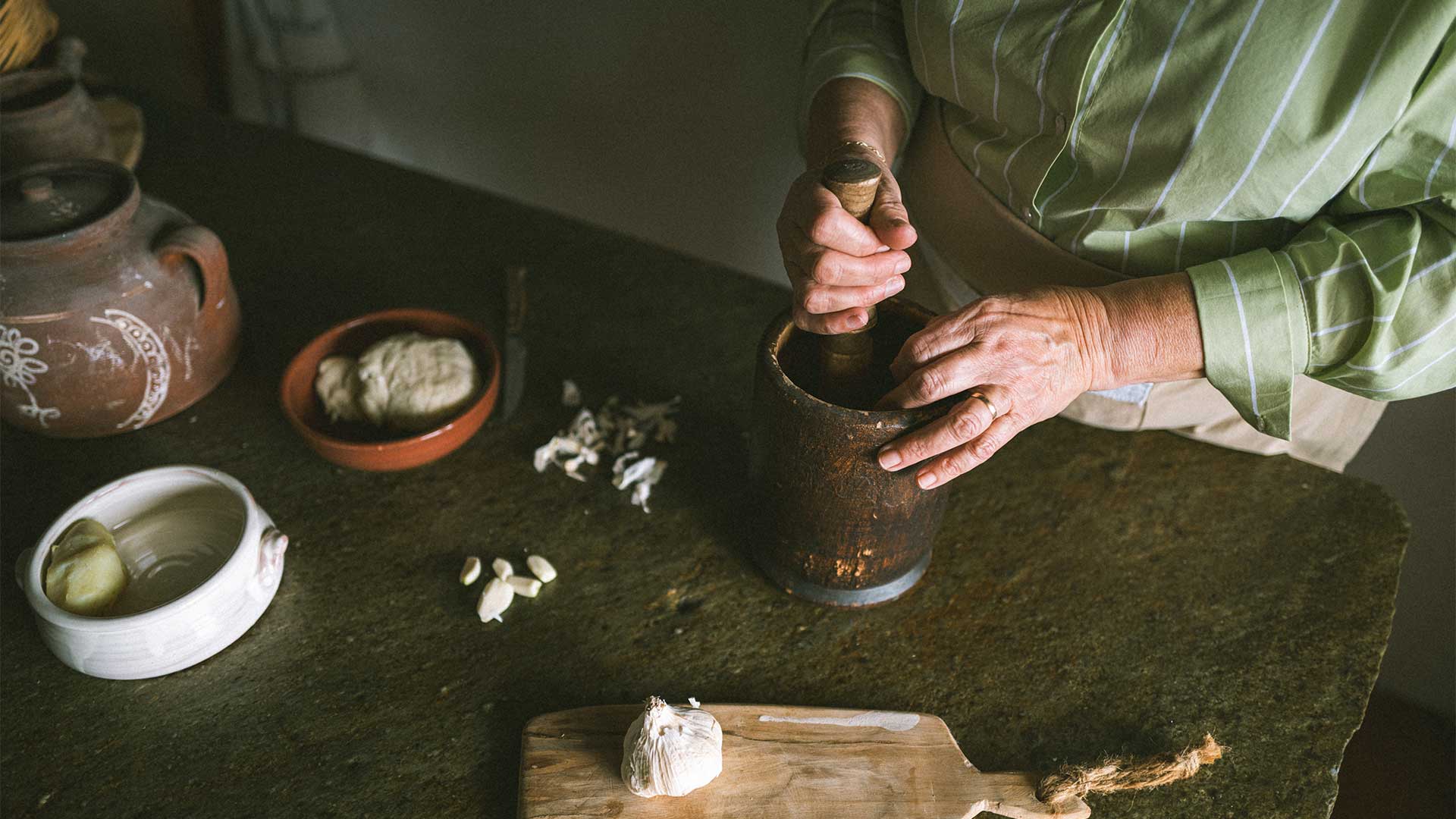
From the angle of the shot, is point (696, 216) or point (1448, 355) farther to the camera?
point (696, 216)

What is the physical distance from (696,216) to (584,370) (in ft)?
3.27

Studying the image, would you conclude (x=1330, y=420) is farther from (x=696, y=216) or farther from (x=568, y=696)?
(x=696, y=216)

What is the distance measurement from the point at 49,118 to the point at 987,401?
1470mm

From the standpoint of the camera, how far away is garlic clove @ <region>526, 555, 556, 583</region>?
1038 millimetres

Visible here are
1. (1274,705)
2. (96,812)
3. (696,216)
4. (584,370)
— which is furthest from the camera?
(696,216)

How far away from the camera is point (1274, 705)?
941 millimetres

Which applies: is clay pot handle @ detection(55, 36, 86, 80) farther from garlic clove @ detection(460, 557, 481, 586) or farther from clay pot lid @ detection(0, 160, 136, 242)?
garlic clove @ detection(460, 557, 481, 586)

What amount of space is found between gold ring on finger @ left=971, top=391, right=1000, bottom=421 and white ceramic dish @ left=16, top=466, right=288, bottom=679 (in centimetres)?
77

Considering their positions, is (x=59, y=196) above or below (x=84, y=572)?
above

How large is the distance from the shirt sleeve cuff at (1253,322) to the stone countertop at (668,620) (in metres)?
0.29

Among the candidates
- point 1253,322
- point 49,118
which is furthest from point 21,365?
point 1253,322

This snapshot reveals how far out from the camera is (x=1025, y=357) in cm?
88

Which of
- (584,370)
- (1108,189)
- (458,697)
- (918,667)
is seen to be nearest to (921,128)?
(1108,189)

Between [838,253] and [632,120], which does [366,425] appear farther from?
[632,120]
